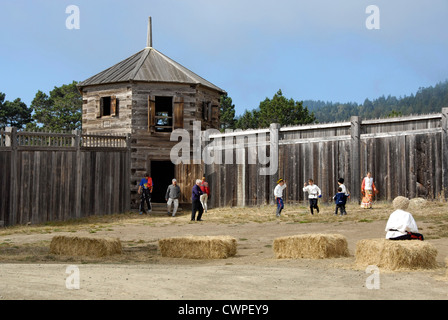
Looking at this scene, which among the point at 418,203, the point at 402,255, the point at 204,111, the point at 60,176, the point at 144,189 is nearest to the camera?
the point at 402,255

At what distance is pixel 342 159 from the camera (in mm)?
21141

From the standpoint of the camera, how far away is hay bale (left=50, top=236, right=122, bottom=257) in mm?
12602

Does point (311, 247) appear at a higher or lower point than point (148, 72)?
lower

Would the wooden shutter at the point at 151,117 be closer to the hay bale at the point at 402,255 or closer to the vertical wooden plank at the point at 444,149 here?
the vertical wooden plank at the point at 444,149

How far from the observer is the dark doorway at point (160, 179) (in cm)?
3347

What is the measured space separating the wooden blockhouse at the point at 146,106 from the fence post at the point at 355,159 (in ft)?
27.2

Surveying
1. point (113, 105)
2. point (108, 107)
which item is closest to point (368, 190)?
point (113, 105)

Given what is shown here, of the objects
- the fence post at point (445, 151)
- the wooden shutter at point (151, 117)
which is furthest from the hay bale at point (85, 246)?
the wooden shutter at point (151, 117)

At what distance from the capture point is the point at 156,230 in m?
19.1

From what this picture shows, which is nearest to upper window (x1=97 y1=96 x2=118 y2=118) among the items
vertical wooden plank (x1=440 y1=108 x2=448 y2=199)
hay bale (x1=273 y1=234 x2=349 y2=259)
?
vertical wooden plank (x1=440 y1=108 x2=448 y2=199)

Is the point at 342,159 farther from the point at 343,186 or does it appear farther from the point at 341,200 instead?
the point at 341,200

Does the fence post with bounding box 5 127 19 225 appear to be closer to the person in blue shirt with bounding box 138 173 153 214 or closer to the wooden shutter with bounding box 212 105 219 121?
the person in blue shirt with bounding box 138 173 153 214

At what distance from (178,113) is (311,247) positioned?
57.4ft
